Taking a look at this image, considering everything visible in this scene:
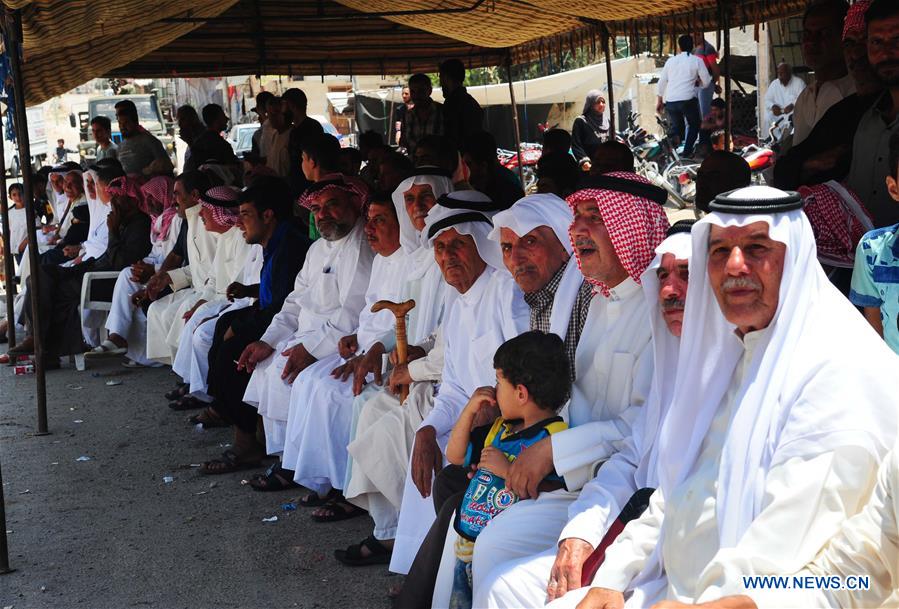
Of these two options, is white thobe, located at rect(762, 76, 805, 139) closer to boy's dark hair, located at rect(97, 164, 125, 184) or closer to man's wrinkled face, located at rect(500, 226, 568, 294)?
boy's dark hair, located at rect(97, 164, 125, 184)

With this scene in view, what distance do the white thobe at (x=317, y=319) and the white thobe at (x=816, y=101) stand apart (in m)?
2.41

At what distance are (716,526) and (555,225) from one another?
5.31ft

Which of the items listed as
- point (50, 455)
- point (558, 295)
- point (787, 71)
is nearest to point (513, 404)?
point (558, 295)

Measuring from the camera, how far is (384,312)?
5473mm

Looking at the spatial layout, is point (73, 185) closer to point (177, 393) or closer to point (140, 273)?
point (140, 273)

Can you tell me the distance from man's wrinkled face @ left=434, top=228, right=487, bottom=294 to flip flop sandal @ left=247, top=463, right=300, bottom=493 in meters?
2.00

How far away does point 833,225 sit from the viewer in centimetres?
397

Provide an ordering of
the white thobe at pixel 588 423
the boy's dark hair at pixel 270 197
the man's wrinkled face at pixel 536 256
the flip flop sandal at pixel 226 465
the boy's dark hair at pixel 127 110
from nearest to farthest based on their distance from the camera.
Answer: the white thobe at pixel 588 423 → the man's wrinkled face at pixel 536 256 → the flip flop sandal at pixel 226 465 → the boy's dark hair at pixel 270 197 → the boy's dark hair at pixel 127 110

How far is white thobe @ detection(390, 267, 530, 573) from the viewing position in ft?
13.8

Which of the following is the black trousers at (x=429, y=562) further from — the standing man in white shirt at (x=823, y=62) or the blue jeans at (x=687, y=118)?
the blue jeans at (x=687, y=118)

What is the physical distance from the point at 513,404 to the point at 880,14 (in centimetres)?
210

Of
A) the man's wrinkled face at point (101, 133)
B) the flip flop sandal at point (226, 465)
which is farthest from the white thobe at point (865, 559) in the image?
the man's wrinkled face at point (101, 133)

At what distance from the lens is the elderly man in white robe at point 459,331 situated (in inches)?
165

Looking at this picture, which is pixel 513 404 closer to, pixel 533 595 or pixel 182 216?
pixel 533 595
